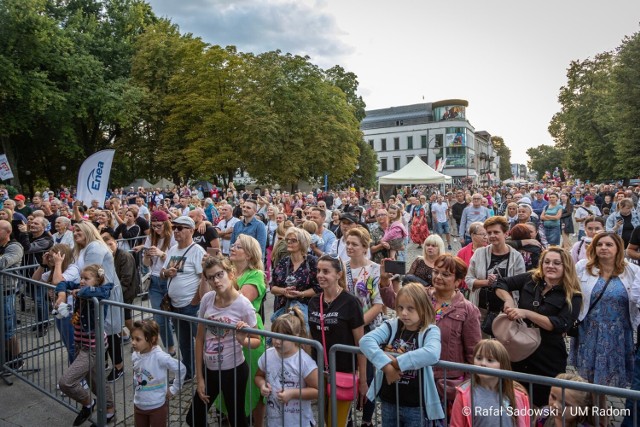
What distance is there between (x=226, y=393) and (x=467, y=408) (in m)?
1.96

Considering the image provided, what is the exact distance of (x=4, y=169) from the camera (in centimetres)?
1828

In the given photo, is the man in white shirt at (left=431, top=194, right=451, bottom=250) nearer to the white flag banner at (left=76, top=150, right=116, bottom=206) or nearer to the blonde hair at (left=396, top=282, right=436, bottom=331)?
the white flag banner at (left=76, top=150, right=116, bottom=206)

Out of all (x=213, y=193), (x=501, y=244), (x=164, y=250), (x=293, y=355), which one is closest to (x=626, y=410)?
(x=501, y=244)

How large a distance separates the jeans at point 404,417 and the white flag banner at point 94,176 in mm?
9660

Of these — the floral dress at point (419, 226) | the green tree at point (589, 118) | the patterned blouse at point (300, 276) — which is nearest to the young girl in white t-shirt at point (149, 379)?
the patterned blouse at point (300, 276)

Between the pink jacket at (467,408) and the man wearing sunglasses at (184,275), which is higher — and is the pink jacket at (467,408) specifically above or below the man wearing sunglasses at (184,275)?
below

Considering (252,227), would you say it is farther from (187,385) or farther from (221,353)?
(221,353)

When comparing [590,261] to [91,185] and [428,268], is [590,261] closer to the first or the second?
[428,268]

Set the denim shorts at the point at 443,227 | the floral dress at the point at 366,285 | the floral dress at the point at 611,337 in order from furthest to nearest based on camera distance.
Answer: the denim shorts at the point at 443,227 → the floral dress at the point at 366,285 → the floral dress at the point at 611,337

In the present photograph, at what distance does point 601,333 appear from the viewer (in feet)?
13.0

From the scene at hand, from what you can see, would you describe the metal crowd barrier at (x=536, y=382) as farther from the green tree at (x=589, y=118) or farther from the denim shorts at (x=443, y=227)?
the green tree at (x=589, y=118)

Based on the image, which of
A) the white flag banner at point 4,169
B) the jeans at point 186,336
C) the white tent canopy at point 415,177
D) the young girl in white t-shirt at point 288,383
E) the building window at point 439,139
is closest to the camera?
the young girl in white t-shirt at point 288,383

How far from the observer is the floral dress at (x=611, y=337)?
12.9 feet

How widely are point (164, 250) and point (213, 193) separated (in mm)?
24120
